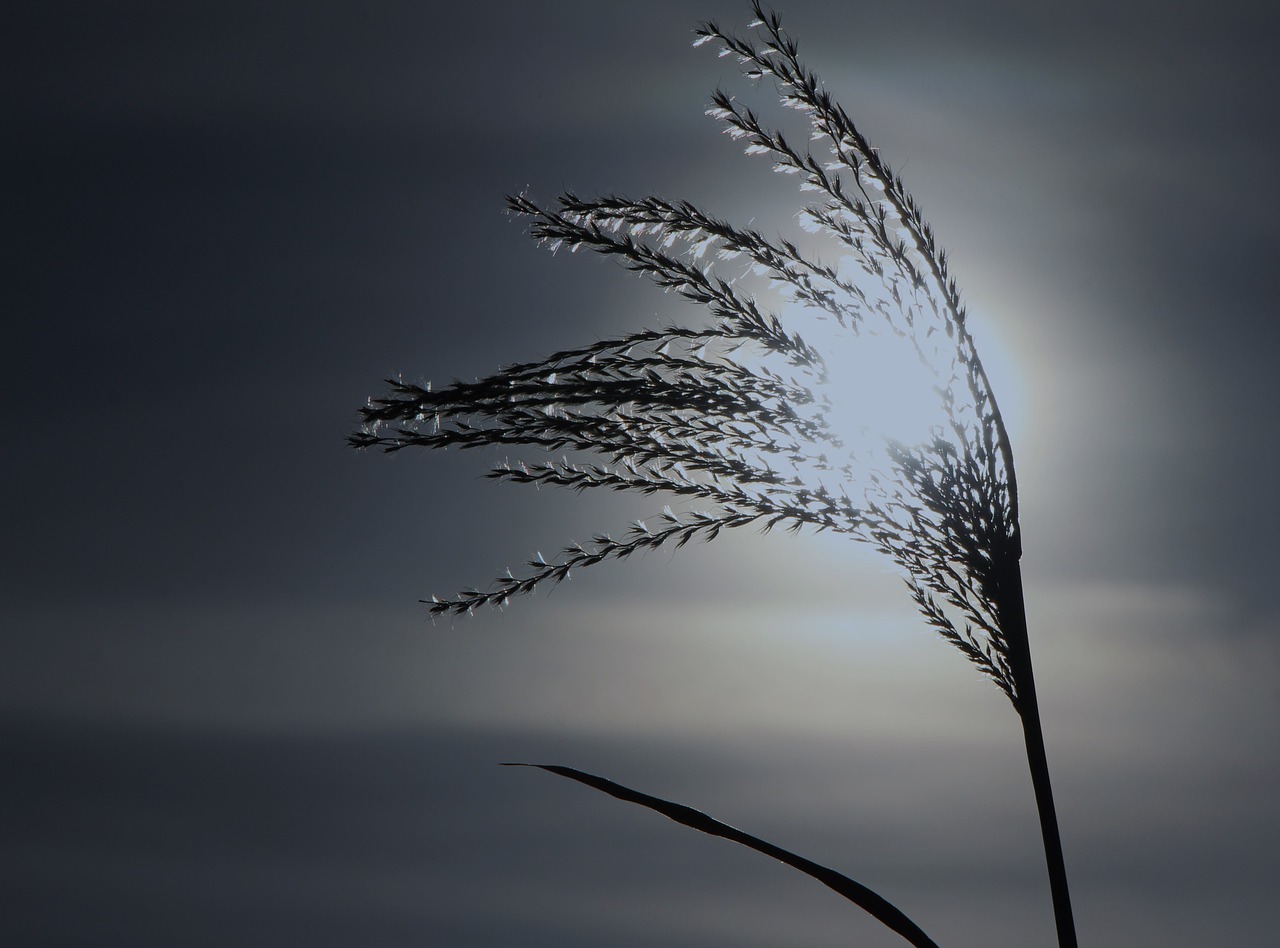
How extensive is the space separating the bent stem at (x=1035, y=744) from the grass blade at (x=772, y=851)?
21 cm

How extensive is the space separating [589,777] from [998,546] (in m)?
0.76

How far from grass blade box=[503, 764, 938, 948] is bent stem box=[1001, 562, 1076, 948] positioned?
0.69ft

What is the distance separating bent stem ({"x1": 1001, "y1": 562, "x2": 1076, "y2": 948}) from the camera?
1595 millimetres

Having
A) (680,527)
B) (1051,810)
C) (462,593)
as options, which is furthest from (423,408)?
(1051,810)

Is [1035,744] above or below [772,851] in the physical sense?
above

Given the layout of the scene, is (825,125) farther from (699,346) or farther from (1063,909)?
(1063,909)

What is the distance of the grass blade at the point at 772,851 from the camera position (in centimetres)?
159

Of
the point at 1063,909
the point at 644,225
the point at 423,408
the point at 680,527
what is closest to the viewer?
the point at 1063,909

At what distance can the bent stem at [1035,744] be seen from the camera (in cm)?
159

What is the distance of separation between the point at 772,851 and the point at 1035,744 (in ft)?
1.44

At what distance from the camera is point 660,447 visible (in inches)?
71.2

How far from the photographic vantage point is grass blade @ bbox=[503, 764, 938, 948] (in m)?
1.59

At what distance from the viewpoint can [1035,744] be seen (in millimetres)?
1645

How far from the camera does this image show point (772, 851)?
1.64 metres
